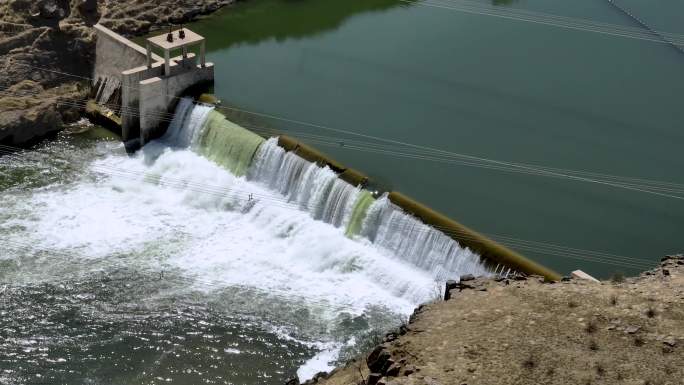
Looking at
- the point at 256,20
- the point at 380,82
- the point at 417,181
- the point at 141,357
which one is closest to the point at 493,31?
the point at 380,82

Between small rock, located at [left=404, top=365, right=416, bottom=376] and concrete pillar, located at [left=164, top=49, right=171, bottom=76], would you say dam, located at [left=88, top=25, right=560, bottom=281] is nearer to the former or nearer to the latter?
concrete pillar, located at [left=164, top=49, right=171, bottom=76]

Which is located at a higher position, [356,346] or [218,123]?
[218,123]

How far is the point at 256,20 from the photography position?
37750mm

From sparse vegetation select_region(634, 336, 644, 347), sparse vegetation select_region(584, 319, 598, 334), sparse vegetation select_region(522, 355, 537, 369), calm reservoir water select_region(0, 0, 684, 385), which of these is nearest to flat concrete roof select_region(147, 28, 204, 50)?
calm reservoir water select_region(0, 0, 684, 385)

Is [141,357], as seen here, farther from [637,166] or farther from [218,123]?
[637,166]

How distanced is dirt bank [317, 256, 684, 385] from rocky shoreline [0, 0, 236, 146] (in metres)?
16.0

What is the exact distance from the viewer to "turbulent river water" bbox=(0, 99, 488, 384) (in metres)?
22.0

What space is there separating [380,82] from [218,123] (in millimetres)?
5791

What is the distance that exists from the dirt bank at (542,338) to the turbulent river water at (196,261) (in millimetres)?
5033

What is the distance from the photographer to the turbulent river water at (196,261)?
2198 centimetres

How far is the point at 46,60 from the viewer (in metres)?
32.7

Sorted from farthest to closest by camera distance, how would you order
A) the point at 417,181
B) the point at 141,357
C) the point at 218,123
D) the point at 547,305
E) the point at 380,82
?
the point at 380,82, the point at 218,123, the point at 417,181, the point at 141,357, the point at 547,305

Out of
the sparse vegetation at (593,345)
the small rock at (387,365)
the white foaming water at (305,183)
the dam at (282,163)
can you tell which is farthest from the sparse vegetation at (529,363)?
the white foaming water at (305,183)

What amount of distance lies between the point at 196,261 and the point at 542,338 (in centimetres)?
1115
